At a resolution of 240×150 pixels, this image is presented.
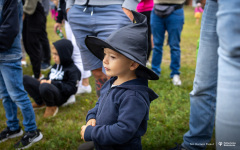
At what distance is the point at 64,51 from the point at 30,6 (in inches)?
51.9

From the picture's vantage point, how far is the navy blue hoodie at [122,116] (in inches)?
54.3

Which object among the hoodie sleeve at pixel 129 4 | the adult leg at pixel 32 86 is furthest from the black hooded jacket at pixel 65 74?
the hoodie sleeve at pixel 129 4

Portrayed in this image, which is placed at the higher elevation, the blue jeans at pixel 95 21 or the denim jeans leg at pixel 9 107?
the blue jeans at pixel 95 21

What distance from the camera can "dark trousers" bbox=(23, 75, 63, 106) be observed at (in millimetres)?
3145

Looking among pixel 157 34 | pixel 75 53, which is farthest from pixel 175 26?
pixel 75 53

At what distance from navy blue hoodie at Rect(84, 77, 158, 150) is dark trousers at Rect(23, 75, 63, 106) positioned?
170 centimetres

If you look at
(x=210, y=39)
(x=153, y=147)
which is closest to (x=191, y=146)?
(x=153, y=147)

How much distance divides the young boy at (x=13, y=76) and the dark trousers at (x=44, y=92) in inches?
21.9

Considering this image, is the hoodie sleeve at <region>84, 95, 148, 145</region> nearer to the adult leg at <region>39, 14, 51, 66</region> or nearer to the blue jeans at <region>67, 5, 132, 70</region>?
the blue jeans at <region>67, 5, 132, 70</region>

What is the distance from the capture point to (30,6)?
3955 mm

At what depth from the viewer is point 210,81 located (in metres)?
1.84

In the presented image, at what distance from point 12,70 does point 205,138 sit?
210 cm

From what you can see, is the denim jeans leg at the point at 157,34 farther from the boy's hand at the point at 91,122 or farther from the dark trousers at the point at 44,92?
the boy's hand at the point at 91,122

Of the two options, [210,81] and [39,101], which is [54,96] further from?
[210,81]
